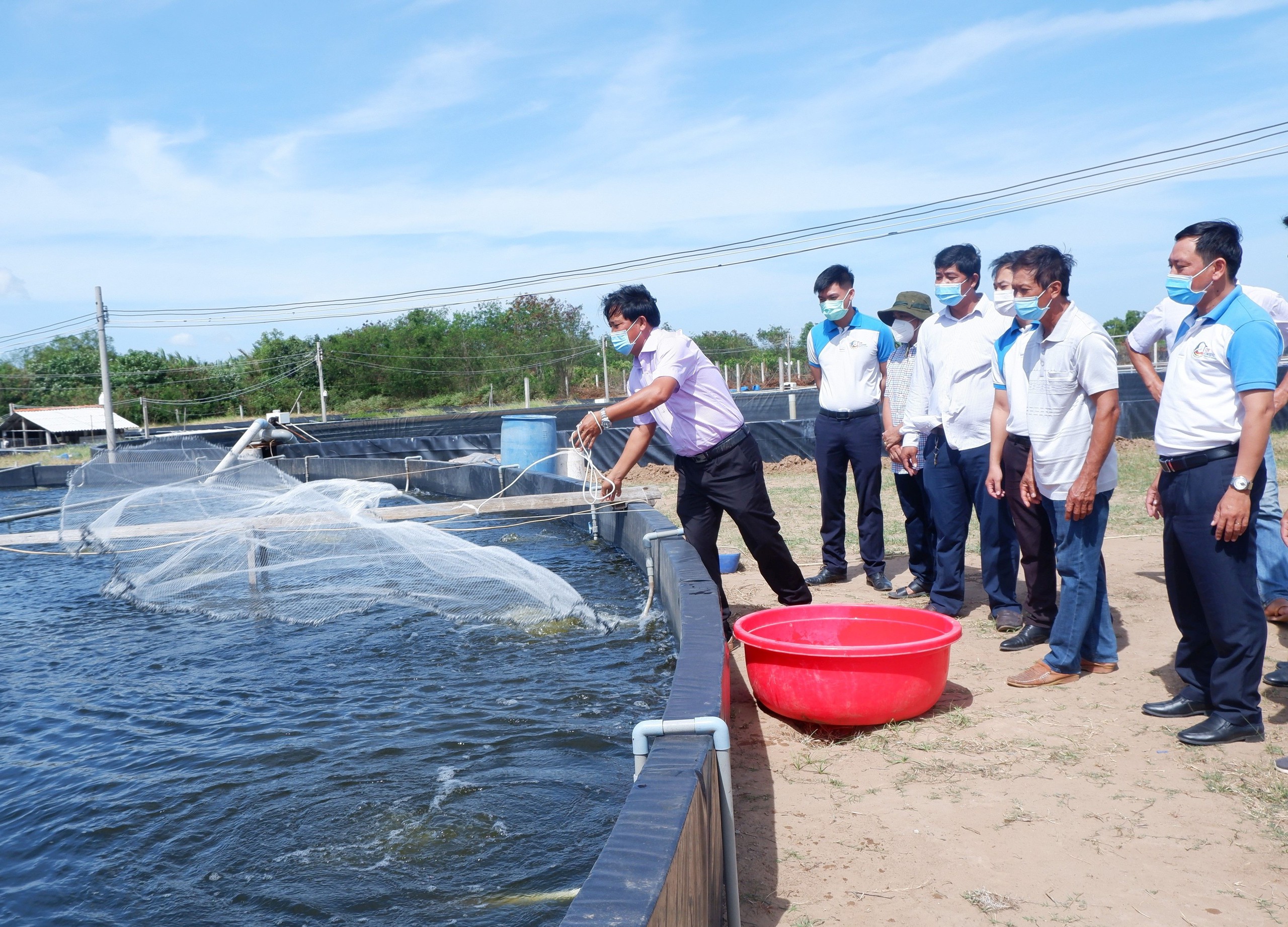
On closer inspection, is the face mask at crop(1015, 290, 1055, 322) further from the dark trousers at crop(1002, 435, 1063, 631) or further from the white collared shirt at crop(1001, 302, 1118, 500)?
the dark trousers at crop(1002, 435, 1063, 631)

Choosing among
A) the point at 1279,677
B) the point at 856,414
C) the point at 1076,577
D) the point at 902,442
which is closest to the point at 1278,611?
the point at 1279,677

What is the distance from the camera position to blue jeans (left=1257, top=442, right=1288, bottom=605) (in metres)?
5.02

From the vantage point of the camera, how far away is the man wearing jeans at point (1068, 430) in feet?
13.5

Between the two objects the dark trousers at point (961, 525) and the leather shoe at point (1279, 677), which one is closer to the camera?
the leather shoe at point (1279, 677)

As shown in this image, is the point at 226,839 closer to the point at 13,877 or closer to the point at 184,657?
the point at 13,877

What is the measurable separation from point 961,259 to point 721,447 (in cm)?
→ 187

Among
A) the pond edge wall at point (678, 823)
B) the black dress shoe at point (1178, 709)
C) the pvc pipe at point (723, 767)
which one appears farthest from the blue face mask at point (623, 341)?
the black dress shoe at point (1178, 709)

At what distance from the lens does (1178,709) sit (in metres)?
3.81

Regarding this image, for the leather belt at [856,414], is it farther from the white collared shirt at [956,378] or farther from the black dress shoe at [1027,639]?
the black dress shoe at [1027,639]

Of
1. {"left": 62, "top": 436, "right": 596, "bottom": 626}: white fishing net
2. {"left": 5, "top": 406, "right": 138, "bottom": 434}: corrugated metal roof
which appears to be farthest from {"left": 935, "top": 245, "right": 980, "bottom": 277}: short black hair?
{"left": 5, "top": 406, "right": 138, "bottom": 434}: corrugated metal roof

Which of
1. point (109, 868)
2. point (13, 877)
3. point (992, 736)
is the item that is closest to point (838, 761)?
point (992, 736)

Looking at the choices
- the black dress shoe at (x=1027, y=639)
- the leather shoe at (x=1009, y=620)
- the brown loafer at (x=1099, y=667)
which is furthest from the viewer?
the leather shoe at (x=1009, y=620)

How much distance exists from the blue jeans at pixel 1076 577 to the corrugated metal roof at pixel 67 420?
4912 centimetres

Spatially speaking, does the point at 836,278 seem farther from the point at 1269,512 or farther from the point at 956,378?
the point at 1269,512
